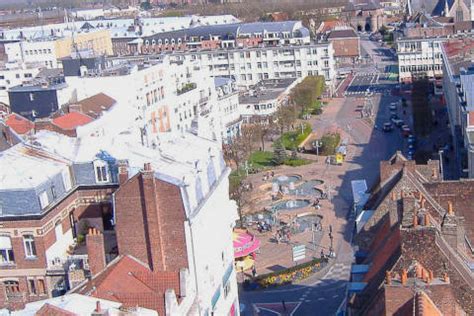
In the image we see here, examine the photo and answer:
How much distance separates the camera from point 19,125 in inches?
2064

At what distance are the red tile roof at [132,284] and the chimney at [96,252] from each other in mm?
411

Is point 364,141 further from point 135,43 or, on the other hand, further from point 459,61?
point 135,43

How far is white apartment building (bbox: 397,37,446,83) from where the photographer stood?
114 m

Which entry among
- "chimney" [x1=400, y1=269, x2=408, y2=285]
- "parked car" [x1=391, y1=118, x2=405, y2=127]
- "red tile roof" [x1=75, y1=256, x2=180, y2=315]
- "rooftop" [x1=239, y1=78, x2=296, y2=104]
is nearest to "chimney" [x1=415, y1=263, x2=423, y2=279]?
"chimney" [x1=400, y1=269, x2=408, y2=285]

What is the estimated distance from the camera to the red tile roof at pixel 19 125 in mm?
50759

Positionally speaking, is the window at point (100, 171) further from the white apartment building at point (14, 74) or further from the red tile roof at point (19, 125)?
the white apartment building at point (14, 74)

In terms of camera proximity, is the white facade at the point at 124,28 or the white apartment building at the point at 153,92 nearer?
the white apartment building at the point at 153,92

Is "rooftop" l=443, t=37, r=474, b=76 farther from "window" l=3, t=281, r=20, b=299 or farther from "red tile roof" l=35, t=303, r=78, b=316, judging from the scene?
"red tile roof" l=35, t=303, r=78, b=316

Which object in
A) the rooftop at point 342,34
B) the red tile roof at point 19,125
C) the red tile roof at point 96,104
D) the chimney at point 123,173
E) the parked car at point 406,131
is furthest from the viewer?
the rooftop at point 342,34

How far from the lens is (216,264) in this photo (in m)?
33.3

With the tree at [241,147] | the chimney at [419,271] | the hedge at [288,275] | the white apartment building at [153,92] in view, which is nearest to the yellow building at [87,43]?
the white apartment building at [153,92]

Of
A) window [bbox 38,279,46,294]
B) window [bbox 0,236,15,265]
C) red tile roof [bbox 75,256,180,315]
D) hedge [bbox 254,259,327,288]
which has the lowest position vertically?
hedge [bbox 254,259,327,288]

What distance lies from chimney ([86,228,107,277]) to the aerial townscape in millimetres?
79

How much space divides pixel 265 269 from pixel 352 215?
11563 mm
